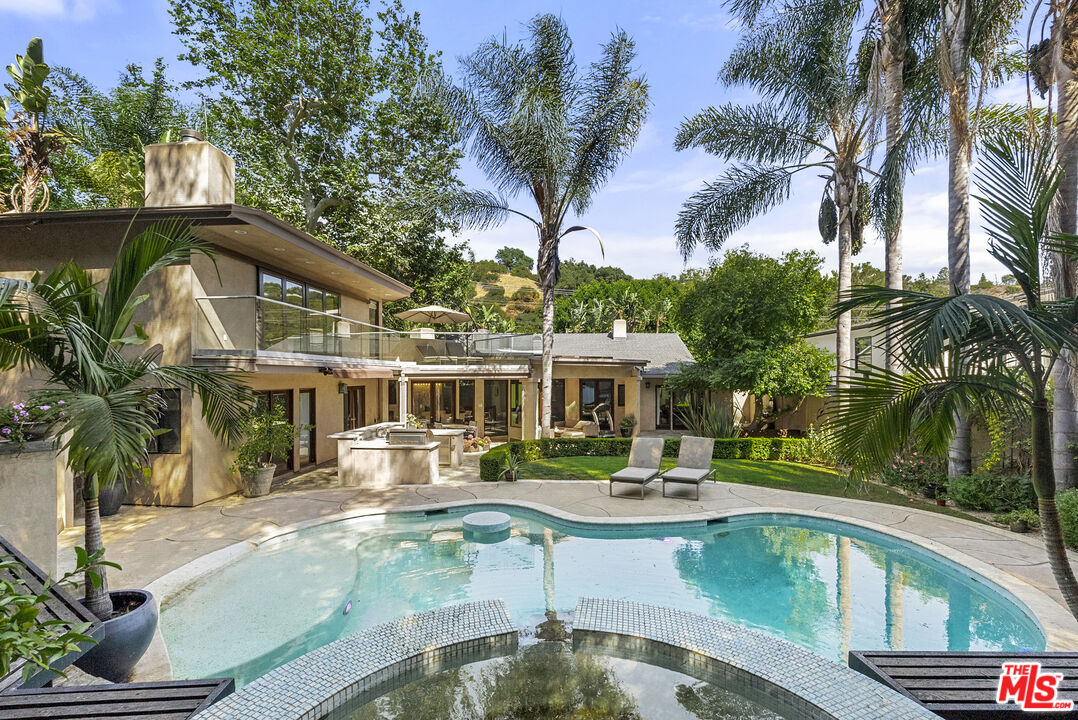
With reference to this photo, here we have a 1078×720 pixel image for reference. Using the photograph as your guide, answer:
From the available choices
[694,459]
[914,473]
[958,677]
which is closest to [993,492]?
[914,473]

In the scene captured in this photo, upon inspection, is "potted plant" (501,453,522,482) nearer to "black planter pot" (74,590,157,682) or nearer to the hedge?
the hedge

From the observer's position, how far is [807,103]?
16.4 metres

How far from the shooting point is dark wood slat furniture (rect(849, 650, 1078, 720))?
12.7 ft

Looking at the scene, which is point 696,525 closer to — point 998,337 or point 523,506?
point 523,506

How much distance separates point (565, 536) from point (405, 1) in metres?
27.1

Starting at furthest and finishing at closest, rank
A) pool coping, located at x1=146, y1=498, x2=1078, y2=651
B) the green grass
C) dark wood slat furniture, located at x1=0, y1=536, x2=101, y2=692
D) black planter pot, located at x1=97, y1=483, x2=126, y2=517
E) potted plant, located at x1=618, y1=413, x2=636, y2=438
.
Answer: potted plant, located at x1=618, y1=413, x2=636, y2=438 < the green grass < black planter pot, located at x1=97, y1=483, x2=126, y2=517 < pool coping, located at x1=146, y1=498, x2=1078, y2=651 < dark wood slat furniture, located at x1=0, y1=536, x2=101, y2=692

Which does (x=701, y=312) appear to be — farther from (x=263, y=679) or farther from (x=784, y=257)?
(x=263, y=679)

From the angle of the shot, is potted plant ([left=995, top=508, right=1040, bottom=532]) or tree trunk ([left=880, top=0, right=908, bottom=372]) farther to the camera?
tree trunk ([left=880, top=0, right=908, bottom=372])

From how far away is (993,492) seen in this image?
10.9m

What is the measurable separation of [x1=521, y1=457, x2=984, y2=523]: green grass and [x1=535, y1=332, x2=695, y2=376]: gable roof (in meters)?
8.34

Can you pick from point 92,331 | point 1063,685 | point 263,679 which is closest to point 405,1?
point 92,331

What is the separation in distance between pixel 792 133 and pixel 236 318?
1739cm

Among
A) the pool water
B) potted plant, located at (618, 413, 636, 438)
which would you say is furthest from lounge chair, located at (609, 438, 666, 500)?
potted plant, located at (618, 413, 636, 438)

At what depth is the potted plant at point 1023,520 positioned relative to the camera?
9594 millimetres
